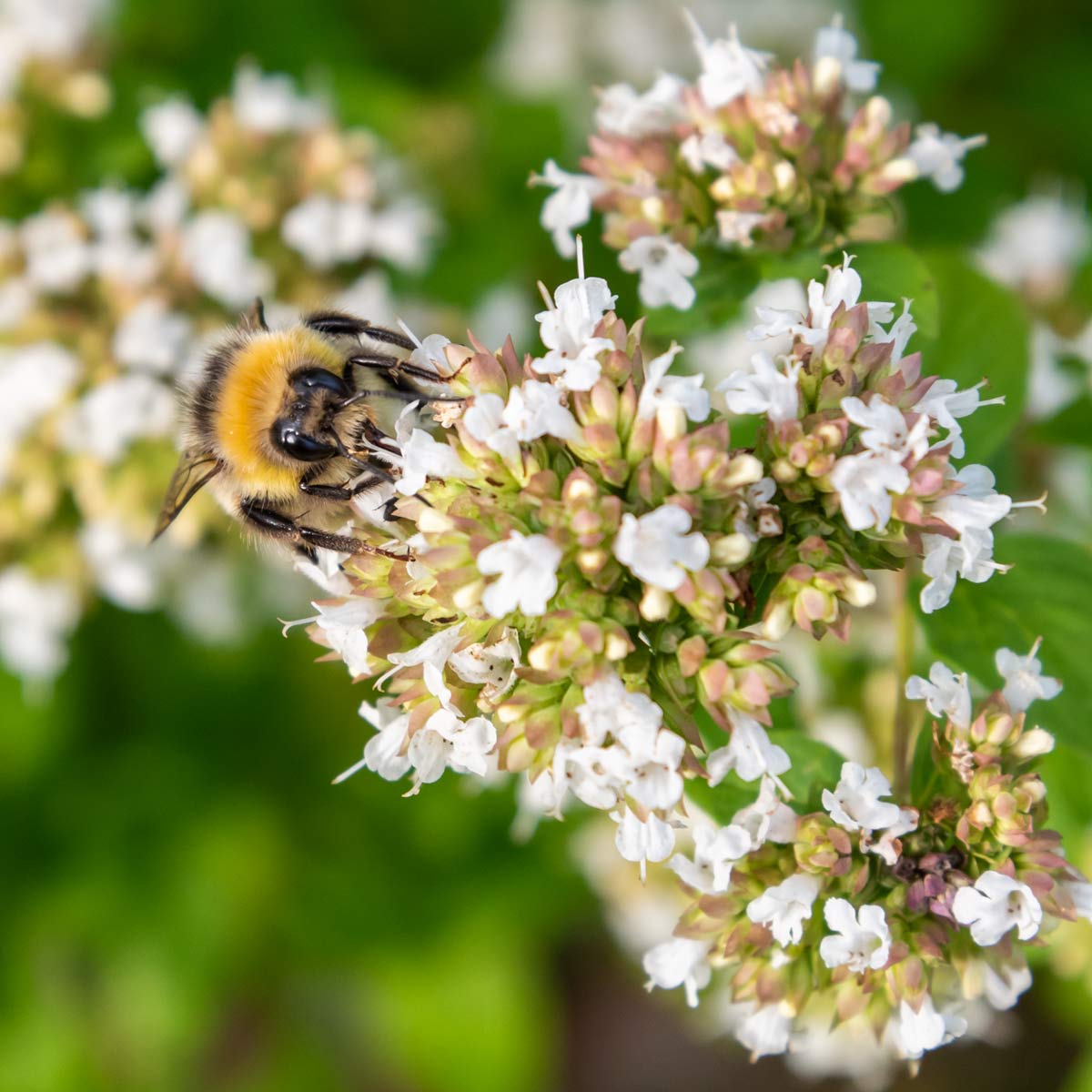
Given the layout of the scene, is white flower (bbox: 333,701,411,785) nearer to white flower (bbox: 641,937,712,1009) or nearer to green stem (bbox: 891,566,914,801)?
white flower (bbox: 641,937,712,1009)

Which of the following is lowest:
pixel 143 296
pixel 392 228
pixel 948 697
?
pixel 948 697

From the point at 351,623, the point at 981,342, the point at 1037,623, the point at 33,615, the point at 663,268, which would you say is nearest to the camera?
the point at 351,623

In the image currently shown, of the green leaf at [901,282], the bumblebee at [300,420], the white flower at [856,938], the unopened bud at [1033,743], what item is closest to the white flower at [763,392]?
the green leaf at [901,282]

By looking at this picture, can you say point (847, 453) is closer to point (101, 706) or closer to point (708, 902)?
point (708, 902)

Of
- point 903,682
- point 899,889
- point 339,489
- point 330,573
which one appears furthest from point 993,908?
point 339,489

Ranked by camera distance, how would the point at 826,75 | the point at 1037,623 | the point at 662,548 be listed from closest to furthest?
the point at 662,548
the point at 1037,623
the point at 826,75

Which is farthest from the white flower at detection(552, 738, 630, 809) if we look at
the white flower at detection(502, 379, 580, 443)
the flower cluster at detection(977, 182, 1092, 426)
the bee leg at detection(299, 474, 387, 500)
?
the flower cluster at detection(977, 182, 1092, 426)

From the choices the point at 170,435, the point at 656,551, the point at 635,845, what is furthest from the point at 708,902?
the point at 170,435

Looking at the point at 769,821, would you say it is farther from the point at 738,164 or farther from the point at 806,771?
the point at 738,164

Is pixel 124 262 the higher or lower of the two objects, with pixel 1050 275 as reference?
lower
